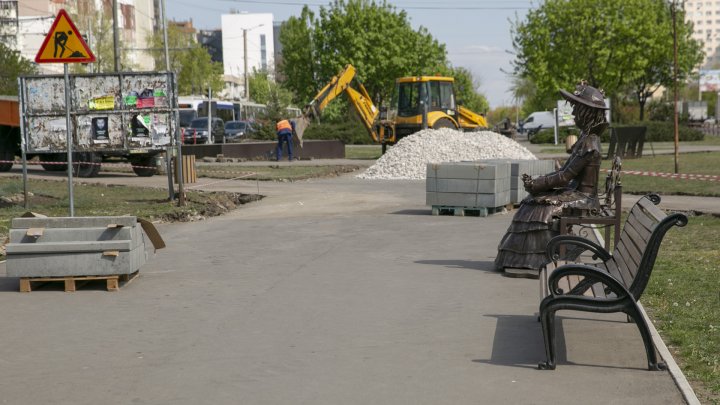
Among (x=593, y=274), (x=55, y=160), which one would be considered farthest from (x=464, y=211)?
(x=55, y=160)

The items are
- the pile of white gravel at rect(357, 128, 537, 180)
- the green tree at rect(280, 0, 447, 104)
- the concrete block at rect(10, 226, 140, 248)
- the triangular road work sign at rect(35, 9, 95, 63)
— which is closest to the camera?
the concrete block at rect(10, 226, 140, 248)

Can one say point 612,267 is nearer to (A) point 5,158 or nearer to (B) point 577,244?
(B) point 577,244

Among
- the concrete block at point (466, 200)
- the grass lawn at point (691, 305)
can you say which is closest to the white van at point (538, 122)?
the concrete block at point (466, 200)

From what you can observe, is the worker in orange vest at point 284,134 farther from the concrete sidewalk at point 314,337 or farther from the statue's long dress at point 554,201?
the statue's long dress at point 554,201

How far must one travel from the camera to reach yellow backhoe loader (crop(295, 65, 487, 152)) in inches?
1592

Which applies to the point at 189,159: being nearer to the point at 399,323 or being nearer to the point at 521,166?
the point at 521,166

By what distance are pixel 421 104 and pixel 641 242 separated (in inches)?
1326

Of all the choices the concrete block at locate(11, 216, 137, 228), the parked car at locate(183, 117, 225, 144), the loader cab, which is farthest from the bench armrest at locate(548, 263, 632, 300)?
the parked car at locate(183, 117, 225, 144)

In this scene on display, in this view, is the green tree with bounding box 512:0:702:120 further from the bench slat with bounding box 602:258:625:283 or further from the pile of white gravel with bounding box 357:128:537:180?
the bench slat with bounding box 602:258:625:283

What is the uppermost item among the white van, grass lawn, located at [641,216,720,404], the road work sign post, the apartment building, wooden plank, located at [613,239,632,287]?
the apartment building

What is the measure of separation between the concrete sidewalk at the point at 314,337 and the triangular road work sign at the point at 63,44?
113 inches

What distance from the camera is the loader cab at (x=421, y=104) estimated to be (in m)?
40.4

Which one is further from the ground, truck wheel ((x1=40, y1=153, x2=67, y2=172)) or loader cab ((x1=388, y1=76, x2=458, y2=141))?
loader cab ((x1=388, y1=76, x2=458, y2=141))

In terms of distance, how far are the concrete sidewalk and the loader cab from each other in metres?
27.1
